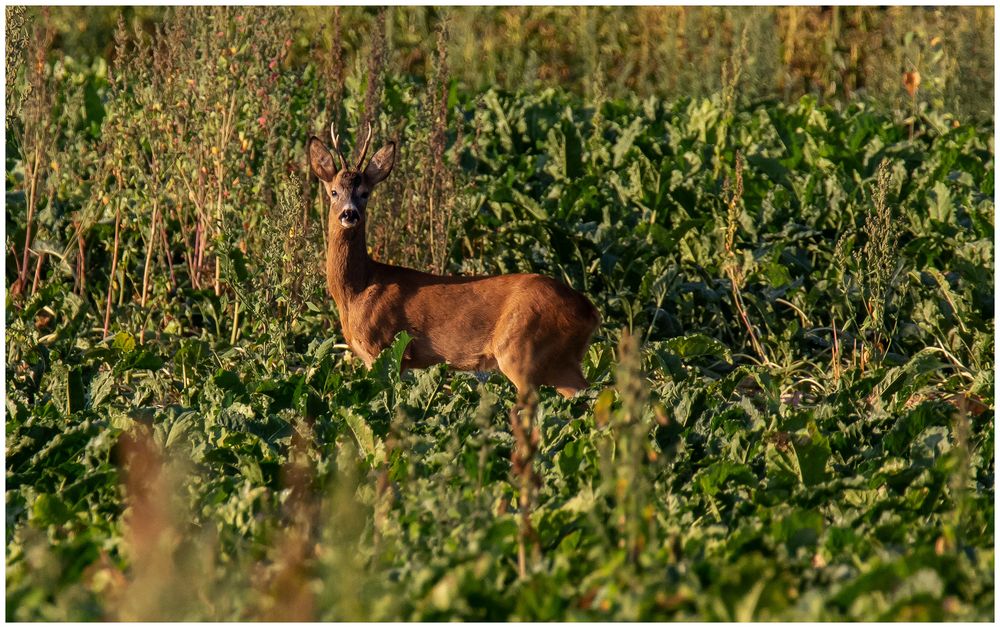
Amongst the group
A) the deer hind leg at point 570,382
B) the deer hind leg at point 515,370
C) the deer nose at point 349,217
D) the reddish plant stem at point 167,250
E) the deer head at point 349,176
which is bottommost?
the deer hind leg at point 570,382

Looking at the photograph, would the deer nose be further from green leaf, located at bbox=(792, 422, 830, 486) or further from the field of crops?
green leaf, located at bbox=(792, 422, 830, 486)

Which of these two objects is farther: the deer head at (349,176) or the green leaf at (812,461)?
the deer head at (349,176)

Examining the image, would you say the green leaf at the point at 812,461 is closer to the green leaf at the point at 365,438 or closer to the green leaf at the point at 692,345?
the green leaf at the point at 365,438

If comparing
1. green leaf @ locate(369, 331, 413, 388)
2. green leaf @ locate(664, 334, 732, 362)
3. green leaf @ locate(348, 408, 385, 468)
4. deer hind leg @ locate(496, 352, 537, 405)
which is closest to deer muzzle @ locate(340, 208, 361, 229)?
green leaf @ locate(369, 331, 413, 388)

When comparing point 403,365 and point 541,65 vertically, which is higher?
point 541,65

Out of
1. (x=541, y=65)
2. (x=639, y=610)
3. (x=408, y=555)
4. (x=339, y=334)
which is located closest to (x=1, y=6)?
(x=339, y=334)

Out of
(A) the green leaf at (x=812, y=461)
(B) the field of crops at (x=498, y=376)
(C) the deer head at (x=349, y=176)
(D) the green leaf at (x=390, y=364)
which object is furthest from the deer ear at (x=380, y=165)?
(A) the green leaf at (x=812, y=461)

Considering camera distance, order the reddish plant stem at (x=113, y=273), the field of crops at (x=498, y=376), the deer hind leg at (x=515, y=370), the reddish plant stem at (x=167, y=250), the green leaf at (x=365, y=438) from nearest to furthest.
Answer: the field of crops at (x=498, y=376)
the green leaf at (x=365, y=438)
the deer hind leg at (x=515, y=370)
the reddish plant stem at (x=113, y=273)
the reddish plant stem at (x=167, y=250)

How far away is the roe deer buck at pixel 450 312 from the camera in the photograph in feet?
21.7

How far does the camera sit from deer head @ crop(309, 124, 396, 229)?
21.9 ft

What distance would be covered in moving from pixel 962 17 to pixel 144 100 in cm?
719

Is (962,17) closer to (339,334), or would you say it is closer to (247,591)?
(339,334)

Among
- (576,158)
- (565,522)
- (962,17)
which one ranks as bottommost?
(565,522)

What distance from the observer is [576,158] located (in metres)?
9.76
